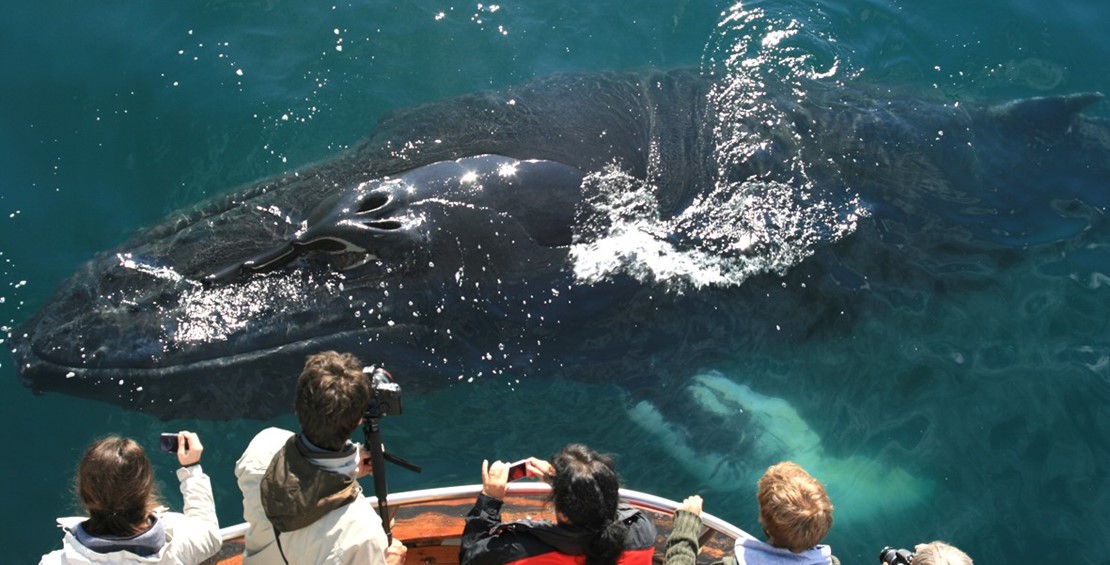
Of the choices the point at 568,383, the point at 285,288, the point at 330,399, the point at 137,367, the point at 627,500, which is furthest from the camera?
the point at 568,383

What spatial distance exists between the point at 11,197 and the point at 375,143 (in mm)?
3938

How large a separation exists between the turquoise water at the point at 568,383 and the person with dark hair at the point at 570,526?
10.7 ft

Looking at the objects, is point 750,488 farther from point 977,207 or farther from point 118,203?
point 118,203

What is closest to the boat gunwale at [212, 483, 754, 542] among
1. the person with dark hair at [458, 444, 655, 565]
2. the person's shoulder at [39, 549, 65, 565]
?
the person with dark hair at [458, 444, 655, 565]

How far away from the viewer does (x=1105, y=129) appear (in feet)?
36.8

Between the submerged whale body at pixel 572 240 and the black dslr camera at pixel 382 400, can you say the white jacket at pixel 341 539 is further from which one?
the submerged whale body at pixel 572 240

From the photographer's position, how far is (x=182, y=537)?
5.28 metres

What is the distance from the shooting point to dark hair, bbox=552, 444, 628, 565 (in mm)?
5184

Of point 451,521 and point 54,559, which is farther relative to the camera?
point 451,521

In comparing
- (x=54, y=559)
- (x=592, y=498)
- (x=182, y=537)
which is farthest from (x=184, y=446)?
(x=592, y=498)

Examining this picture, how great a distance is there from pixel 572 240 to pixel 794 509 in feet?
13.0

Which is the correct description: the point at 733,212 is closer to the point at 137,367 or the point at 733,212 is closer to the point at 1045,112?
the point at 1045,112

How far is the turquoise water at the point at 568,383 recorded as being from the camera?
359 inches

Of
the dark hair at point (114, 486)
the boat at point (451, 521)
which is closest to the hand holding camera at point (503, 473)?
the boat at point (451, 521)
